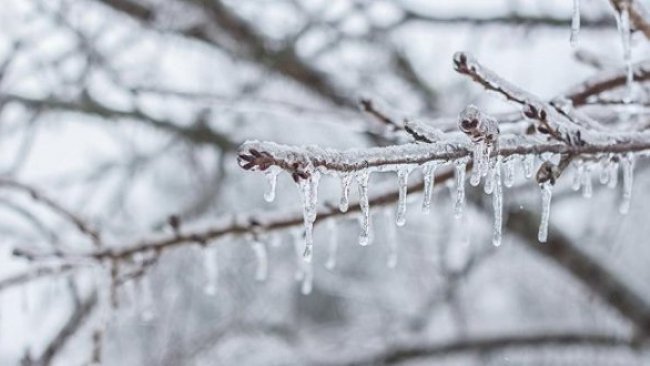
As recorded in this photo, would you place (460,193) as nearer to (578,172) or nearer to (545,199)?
(545,199)

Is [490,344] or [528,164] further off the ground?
[528,164]

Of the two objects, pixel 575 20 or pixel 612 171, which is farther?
pixel 612 171

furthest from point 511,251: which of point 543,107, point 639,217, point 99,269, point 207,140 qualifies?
point 543,107

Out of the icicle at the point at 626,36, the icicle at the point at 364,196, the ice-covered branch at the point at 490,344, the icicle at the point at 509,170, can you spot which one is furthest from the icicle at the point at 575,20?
the ice-covered branch at the point at 490,344

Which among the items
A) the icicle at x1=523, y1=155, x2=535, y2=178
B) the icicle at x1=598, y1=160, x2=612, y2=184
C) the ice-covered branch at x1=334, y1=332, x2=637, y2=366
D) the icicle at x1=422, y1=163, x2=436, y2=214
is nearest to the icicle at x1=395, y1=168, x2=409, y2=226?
the icicle at x1=422, y1=163, x2=436, y2=214

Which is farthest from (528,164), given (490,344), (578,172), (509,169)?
(490,344)

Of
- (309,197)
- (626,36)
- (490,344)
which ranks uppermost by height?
(626,36)

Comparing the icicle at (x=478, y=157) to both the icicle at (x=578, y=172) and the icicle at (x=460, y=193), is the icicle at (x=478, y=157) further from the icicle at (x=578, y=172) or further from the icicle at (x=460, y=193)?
the icicle at (x=578, y=172)

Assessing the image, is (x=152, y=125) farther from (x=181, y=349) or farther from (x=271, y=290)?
(x=271, y=290)
